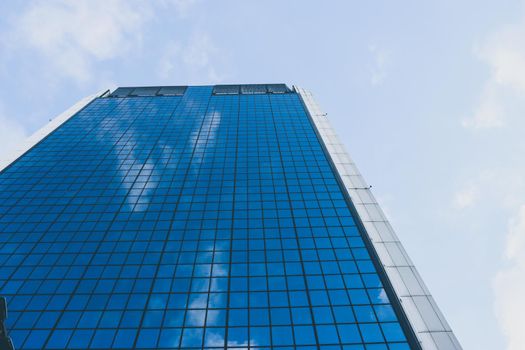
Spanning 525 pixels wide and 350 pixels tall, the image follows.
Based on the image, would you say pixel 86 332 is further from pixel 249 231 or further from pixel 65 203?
pixel 65 203

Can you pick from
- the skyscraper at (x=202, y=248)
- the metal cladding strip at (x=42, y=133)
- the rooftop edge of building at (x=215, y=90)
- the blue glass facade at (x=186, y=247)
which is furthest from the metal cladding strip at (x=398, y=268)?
the metal cladding strip at (x=42, y=133)

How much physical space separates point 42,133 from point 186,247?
129ft

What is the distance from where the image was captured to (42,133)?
5700 cm

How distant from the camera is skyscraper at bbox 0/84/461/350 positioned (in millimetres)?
26219

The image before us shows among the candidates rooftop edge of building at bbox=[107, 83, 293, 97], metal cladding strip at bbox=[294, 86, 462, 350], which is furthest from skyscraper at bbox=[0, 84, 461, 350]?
rooftop edge of building at bbox=[107, 83, 293, 97]

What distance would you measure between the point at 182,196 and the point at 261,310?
1907 centimetres

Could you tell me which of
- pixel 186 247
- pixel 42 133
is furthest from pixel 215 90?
pixel 186 247

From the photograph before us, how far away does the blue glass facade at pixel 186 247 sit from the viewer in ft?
86.2

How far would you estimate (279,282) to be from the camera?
30.0 meters

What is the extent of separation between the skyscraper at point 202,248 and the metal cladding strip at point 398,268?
0.14 meters

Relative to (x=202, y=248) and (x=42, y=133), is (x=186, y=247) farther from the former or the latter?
(x=42, y=133)

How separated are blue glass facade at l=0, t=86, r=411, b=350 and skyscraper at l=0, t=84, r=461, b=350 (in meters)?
0.14

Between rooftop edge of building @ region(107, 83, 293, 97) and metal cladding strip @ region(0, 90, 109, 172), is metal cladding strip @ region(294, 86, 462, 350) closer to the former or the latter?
rooftop edge of building @ region(107, 83, 293, 97)

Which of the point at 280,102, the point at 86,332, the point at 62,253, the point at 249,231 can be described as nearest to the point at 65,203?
the point at 62,253
